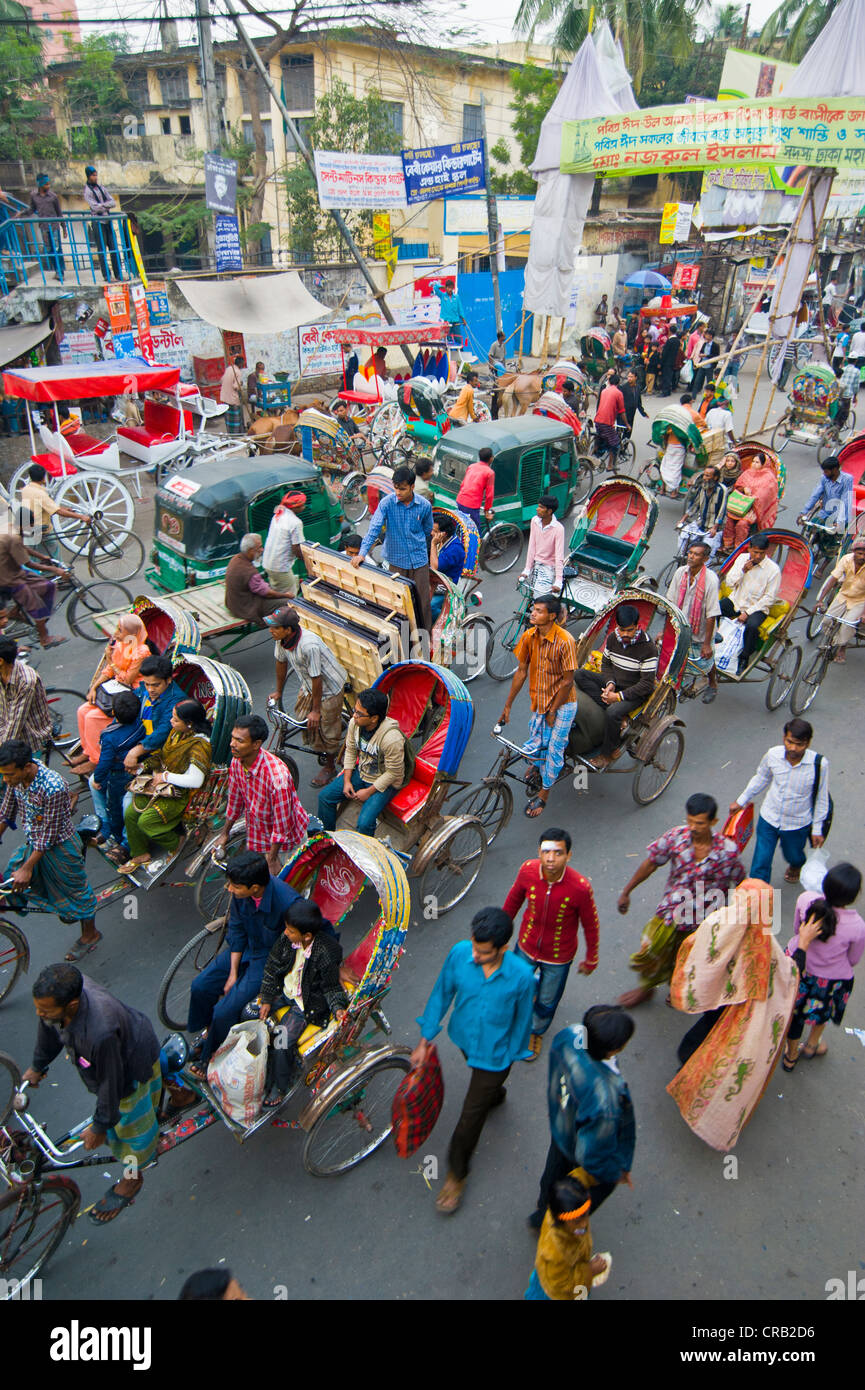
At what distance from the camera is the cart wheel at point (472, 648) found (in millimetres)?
8164

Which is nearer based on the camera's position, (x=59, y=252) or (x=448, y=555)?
(x=448, y=555)

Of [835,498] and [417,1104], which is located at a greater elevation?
[835,498]

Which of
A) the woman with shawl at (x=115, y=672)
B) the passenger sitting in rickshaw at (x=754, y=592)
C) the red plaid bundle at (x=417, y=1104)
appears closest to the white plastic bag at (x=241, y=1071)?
the red plaid bundle at (x=417, y=1104)

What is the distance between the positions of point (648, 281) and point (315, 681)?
24413mm

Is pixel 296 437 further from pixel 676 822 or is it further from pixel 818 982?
pixel 818 982

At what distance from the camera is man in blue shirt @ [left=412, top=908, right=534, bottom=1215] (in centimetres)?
344

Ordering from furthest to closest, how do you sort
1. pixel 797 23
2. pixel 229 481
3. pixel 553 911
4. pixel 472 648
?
pixel 797 23 → pixel 229 481 → pixel 472 648 → pixel 553 911

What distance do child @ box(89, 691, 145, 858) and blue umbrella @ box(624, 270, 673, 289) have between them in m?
25.3

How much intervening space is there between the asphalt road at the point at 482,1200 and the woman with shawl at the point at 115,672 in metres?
1.38

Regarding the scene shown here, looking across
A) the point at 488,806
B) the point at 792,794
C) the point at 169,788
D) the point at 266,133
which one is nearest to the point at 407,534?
the point at 488,806

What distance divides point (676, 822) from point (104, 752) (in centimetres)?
440

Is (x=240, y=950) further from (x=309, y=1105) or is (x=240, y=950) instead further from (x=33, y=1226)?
(x=33, y=1226)

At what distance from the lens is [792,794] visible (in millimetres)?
5035

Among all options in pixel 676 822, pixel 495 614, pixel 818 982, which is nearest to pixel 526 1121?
pixel 818 982
